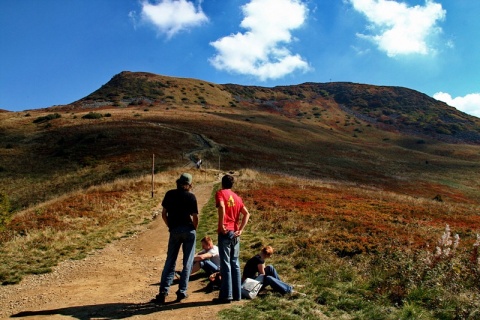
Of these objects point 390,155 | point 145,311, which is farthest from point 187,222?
point 390,155

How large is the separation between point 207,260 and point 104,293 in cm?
276

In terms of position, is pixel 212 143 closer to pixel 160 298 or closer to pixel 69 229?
pixel 69 229

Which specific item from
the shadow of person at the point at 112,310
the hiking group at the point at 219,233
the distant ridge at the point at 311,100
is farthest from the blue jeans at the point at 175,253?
the distant ridge at the point at 311,100

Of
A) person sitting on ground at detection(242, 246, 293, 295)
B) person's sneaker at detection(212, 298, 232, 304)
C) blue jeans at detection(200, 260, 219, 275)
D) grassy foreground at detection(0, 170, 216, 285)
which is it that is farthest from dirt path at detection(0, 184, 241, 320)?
person sitting on ground at detection(242, 246, 293, 295)

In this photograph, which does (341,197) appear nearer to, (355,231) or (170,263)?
(355,231)

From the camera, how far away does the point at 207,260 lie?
32.4 ft

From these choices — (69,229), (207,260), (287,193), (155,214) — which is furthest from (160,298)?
(287,193)

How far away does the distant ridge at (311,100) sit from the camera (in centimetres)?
11006

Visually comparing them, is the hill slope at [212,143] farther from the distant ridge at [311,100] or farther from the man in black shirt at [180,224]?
the man in black shirt at [180,224]

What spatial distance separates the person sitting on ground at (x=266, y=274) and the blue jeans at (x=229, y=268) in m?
0.75

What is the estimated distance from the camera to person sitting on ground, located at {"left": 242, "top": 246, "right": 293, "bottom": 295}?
26.7 ft

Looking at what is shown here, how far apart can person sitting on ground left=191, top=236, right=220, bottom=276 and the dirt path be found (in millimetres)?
315

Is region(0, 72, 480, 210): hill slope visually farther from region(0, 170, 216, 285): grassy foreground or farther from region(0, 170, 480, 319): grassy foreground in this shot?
region(0, 170, 480, 319): grassy foreground

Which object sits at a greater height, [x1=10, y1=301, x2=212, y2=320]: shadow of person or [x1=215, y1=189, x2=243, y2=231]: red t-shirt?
[x1=215, y1=189, x2=243, y2=231]: red t-shirt
